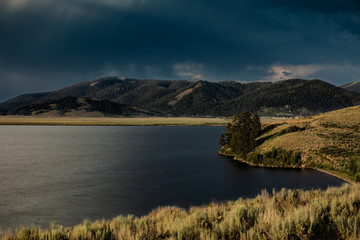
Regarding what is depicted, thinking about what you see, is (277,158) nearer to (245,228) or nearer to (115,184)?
(115,184)

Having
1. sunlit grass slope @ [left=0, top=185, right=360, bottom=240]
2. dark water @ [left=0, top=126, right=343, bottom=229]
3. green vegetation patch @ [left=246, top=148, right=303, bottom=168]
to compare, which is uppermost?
sunlit grass slope @ [left=0, top=185, right=360, bottom=240]

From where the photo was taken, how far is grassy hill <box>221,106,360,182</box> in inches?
2044

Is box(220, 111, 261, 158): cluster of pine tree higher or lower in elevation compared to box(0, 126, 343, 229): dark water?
higher

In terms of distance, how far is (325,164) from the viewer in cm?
5353

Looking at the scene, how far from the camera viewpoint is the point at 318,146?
6100 centimetres

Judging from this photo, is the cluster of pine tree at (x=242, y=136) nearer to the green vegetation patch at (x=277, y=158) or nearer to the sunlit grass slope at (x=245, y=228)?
the green vegetation patch at (x=277, y=158)

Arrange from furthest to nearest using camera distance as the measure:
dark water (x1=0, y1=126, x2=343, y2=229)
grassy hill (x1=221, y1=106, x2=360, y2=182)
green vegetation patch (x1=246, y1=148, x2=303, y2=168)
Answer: green vegetation patch (x1=246, y1=148, x2=303, y2=168) → grassy hill (x1=221, y1=106, x2=360, y2=182) → dark water (x1=0, y1=126, x2=343, y2=229)

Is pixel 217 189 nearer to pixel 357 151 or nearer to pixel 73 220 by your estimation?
pixel 73 220

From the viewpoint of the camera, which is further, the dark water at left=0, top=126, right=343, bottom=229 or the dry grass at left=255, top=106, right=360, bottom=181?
the dry grass at left=255, top=106, right=360, bottom=181

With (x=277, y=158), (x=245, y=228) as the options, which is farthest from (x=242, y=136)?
(x=245, y=228)

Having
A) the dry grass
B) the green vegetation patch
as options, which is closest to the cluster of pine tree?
the dry grass

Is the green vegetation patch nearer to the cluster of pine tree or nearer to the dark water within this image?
the dark water

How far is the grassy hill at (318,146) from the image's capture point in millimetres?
51906

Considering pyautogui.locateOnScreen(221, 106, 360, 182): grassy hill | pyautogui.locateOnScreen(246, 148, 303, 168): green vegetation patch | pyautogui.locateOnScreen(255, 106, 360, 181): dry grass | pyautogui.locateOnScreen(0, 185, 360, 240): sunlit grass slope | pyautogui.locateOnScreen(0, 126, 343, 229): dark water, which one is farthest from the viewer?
pyautogui.locateOnScreen(246, 148, 303, 168): green vegetation patch
